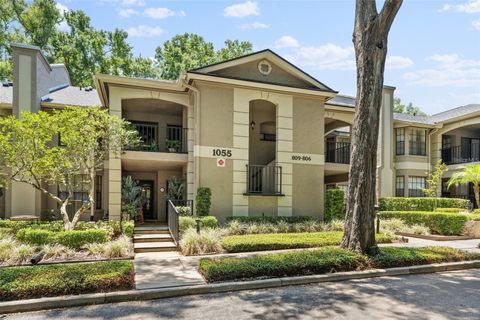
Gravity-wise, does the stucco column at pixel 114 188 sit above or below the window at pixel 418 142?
below

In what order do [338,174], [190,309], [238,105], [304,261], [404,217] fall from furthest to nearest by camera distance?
[338,174]
[404,217]
[238,105]
[304,261]
[190,309]

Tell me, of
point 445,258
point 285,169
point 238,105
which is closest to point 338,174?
point 285,169

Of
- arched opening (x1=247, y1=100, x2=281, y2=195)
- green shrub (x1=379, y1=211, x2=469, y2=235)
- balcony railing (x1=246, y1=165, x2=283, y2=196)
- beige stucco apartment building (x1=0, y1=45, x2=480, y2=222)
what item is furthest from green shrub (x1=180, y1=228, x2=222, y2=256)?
green shrub (x1=379, y1=211, x2=469, y2=235)

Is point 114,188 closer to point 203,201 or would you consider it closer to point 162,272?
point 203,201

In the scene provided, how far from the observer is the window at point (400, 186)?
21.2 metres

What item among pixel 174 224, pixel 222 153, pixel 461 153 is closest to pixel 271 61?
pixel 222 153

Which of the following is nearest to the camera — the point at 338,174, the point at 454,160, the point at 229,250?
the point at 229,250

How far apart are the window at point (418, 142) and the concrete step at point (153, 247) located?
58.7 feet

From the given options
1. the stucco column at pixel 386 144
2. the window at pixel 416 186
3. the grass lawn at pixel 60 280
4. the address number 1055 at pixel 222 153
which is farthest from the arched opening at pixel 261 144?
the window at pixel 416 186

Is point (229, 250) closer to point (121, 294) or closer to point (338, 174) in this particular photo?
point (121, 294)

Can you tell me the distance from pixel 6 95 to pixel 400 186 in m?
23.0

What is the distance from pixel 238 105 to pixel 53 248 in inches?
334

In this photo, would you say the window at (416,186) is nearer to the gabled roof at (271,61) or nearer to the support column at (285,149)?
the gabled roof at (271,61)

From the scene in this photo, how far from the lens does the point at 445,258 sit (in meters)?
8.44
